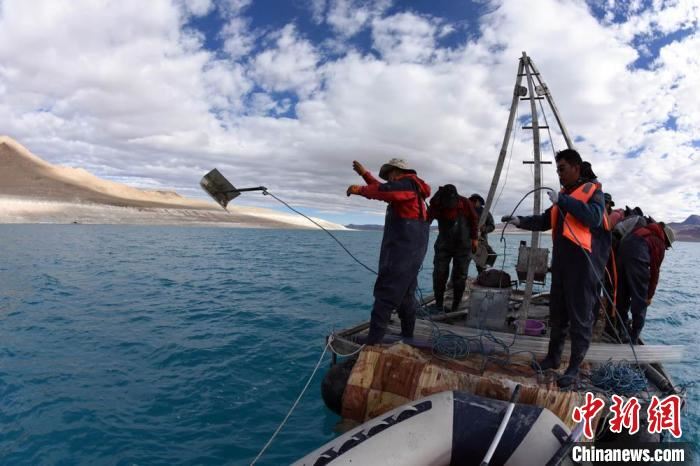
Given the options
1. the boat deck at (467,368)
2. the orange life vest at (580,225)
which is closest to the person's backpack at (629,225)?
the boat deck at (467,368)

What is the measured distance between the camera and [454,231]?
6738 mm

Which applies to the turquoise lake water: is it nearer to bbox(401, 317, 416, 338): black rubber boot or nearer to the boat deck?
the boat deck

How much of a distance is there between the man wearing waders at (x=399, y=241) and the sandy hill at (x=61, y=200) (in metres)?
92.0

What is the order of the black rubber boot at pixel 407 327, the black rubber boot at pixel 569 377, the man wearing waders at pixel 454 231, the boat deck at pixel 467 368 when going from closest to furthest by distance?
1. the boat deck at pixel 467 368
2. the black rubber boot at pixel 569 377
3. the black rubber boot at pixel 407 327
4. the man wearing waders at pixel 454 231

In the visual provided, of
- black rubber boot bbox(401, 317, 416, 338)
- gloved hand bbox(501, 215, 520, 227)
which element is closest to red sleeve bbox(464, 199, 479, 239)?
gloved hand bbox(501, 215, 520, 227)

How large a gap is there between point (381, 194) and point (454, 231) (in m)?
2.79

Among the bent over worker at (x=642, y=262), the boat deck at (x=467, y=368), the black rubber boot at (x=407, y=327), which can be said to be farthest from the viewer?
the bent over worker at (x=642, y=262)

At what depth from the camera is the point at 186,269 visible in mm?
20797

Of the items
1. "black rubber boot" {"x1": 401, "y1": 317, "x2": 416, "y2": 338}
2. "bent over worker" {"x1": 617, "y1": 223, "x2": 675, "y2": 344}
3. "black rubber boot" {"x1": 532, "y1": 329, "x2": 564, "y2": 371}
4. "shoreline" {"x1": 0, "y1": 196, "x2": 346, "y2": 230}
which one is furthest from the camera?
"shoreline" {"x1": 0, "y1": 196, "x2": 346, "y2": 230}

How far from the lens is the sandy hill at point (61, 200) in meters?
116

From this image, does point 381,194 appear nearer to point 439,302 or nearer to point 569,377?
point 569,377

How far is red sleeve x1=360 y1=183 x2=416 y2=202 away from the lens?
14.4 ft

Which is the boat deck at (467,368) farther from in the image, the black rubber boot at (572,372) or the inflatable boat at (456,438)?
the inflatable boat at (456,438)

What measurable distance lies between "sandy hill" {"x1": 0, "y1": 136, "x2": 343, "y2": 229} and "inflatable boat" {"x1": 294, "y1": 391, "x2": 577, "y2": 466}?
9380 cm
